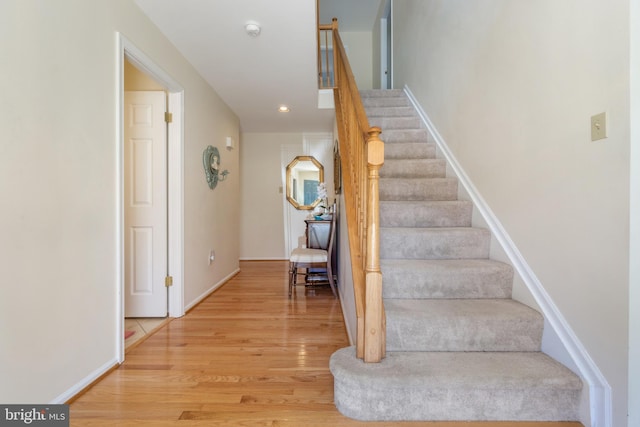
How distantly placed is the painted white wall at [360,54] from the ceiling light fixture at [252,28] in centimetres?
415

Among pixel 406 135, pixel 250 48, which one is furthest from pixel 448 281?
pixel 250 48

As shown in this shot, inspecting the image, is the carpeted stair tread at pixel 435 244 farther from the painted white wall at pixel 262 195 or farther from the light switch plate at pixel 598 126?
the painted white wall at pixel 262 195

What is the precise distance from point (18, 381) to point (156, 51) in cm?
219

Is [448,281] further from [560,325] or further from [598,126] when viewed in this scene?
[598,126]

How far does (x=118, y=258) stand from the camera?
5.83 feet

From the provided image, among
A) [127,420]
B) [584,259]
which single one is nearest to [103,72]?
[127,420]

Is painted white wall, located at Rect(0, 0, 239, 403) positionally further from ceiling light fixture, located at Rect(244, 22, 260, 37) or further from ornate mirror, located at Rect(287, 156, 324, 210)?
A: ornate mirror, located at Rect(287, 156, 324, 210)

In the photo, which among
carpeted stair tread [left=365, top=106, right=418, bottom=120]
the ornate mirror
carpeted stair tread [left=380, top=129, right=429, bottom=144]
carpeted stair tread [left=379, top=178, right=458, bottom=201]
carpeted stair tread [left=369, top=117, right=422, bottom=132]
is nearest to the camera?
carpeted stair tread [left=379, top=178, right=458, bottom=201]

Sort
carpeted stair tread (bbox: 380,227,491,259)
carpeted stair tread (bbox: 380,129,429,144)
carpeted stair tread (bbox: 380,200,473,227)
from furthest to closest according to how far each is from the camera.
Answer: carpeted stair tread (bbox: 380,129,429,144) → carpeted stair tread (bbox: 380,200,473,227) → carpeted stair tread (bbox: 380,227,491,259)

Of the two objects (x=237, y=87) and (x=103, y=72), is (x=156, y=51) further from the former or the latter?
(x=237, y=87)

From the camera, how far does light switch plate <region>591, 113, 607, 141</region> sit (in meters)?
1.18

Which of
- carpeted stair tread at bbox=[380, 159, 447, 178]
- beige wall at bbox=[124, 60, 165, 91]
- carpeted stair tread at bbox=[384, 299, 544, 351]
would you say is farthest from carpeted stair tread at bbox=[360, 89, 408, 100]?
carpeted stair tread at bbox=[384, 299, 544, 351]

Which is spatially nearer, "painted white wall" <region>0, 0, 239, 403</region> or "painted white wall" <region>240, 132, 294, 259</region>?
"painted white wall" <region>0, 0, 239, 403</region>

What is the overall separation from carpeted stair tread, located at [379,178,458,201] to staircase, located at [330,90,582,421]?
239 millimetres
